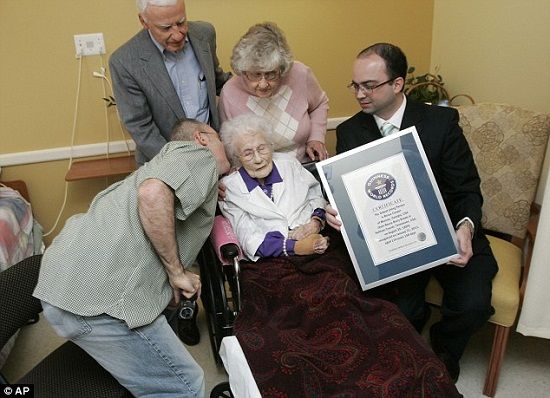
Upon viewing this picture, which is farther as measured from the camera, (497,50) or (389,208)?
(497,50)

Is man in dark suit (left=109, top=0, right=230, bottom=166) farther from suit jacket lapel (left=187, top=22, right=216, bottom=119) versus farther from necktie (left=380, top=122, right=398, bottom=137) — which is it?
necktie (left=380, top=122, right=398, bottom=137)

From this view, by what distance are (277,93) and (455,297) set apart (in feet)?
3.66

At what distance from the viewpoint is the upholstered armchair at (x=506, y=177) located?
185 centimetres

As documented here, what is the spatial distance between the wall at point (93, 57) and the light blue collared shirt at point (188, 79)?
2.40 feet

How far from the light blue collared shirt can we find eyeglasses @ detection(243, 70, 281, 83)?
0.96 feet

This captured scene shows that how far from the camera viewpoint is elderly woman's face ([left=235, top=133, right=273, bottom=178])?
1.81m

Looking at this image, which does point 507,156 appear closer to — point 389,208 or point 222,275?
point 389,208

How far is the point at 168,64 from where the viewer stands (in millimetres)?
2068

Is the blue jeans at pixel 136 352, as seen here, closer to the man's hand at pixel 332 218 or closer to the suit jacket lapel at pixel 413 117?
the man's hand at pixel 332 218

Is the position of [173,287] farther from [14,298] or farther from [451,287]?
[451,287]

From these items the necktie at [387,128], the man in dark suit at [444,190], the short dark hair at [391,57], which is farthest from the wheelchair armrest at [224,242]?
the short dark hair at [391,57]

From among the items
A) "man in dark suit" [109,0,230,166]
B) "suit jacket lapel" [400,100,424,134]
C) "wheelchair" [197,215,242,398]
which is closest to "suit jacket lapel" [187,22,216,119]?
"man in dark suit" [109,0,230,166]

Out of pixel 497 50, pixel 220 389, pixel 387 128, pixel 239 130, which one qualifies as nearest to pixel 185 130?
pixel 239 130

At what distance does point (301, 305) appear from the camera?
155cm
